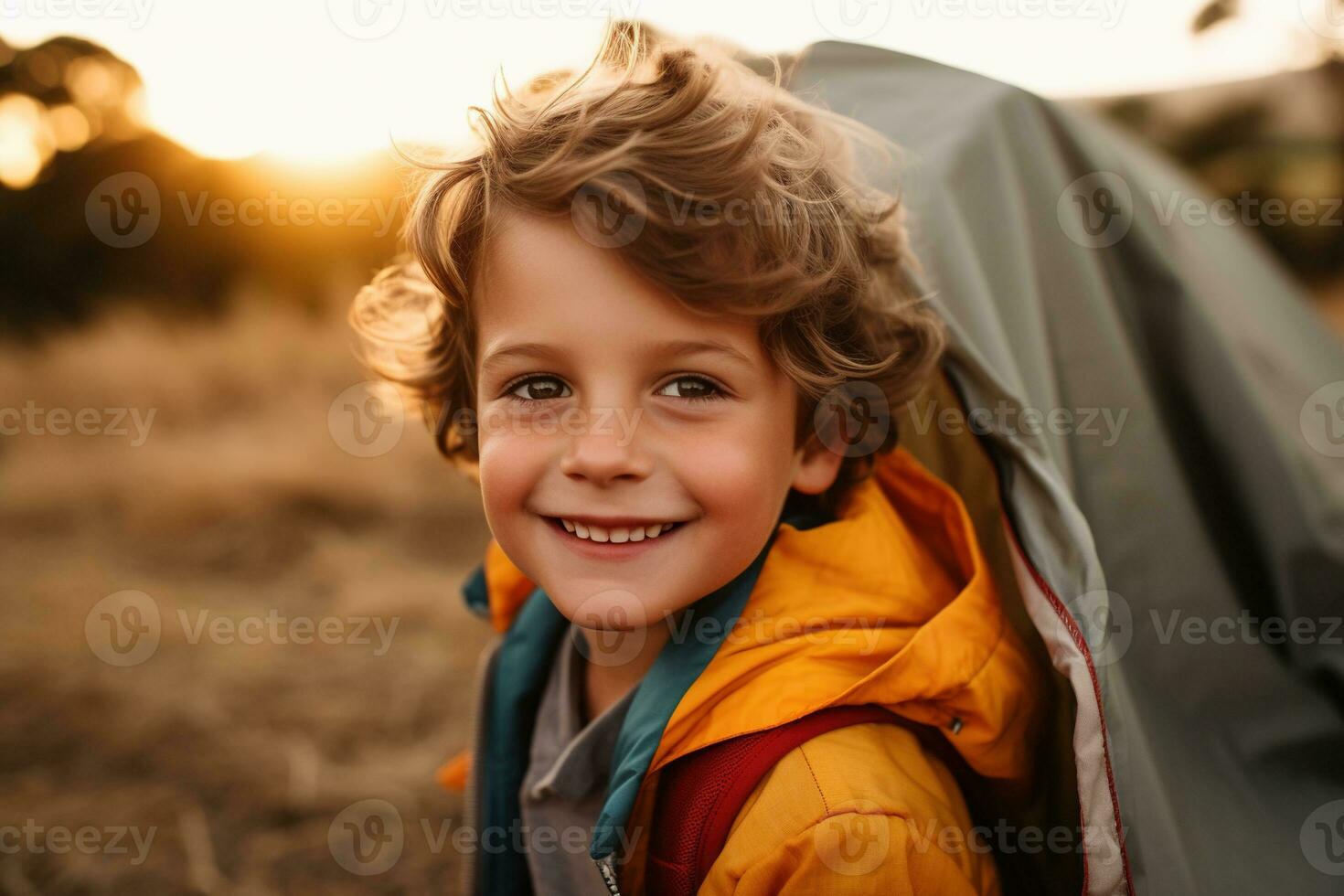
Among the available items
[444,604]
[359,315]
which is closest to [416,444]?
[444,604]

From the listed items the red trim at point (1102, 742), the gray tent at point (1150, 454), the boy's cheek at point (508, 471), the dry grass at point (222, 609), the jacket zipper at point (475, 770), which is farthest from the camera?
the dry grass at point (222, 609)

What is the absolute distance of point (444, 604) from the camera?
10.6 feet

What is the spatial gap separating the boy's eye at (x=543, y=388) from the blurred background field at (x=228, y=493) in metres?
0.56

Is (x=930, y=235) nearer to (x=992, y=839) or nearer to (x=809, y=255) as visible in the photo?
(x=809, y=255)

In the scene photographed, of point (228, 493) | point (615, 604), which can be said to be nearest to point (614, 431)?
point (615, 604)

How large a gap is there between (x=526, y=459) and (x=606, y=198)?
0.37 metres

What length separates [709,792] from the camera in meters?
1.24

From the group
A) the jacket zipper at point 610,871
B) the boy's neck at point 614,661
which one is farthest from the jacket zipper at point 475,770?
the jacket zipper at point 610,871

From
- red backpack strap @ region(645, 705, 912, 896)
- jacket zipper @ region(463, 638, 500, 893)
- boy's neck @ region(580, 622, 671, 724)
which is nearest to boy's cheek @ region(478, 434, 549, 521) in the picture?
boy's neck @ region(580, 622, 671, 724)

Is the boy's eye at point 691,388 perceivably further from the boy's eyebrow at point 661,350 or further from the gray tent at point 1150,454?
the gray tent at point 1150,454

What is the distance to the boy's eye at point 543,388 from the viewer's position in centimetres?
131

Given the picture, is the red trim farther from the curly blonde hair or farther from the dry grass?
the dry grass

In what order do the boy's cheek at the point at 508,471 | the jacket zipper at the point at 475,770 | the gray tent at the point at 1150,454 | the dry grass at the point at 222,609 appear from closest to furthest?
the boy's cheek at the point at 508,471 → the gray tent at the point at 1150,454 → the jacket zipper at the point at 475,770 → the dry grass at the point at 222,609

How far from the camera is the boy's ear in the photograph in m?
1.48
